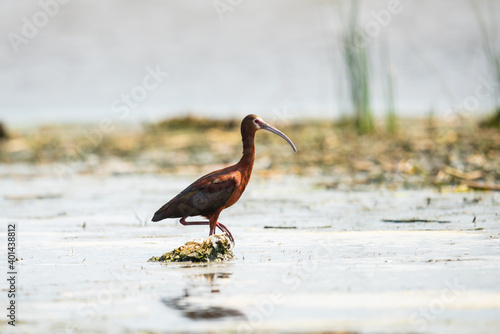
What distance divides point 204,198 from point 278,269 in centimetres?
129

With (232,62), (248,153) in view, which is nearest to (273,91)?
(232,62)

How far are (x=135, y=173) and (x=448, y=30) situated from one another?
14701 millimetres

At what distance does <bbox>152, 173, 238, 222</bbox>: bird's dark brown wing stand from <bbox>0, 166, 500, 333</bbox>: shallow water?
1.37ft

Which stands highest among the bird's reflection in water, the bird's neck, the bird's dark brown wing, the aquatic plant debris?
the bird's neck

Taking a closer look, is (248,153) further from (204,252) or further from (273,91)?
(273,91)

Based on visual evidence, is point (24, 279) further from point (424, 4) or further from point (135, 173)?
point (424, 4)

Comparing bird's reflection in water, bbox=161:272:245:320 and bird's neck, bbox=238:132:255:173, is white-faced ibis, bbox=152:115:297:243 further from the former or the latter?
bird's reflection in water, bbox=161:272:245:320

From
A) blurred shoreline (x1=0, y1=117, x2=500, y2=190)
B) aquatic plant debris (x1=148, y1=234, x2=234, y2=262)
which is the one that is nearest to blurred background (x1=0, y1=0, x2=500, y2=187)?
blurred shoreline (x1=0, y1=117, x2=500, y2=190)

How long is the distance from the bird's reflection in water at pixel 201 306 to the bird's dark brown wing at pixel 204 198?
123cm

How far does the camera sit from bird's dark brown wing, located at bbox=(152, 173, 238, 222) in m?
7.41

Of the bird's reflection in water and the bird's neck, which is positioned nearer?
the bird's reflection in water

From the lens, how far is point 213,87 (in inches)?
954

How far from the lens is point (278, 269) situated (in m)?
6.38

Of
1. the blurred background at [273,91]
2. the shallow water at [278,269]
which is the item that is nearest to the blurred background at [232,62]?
the blurred background at [273,91]
